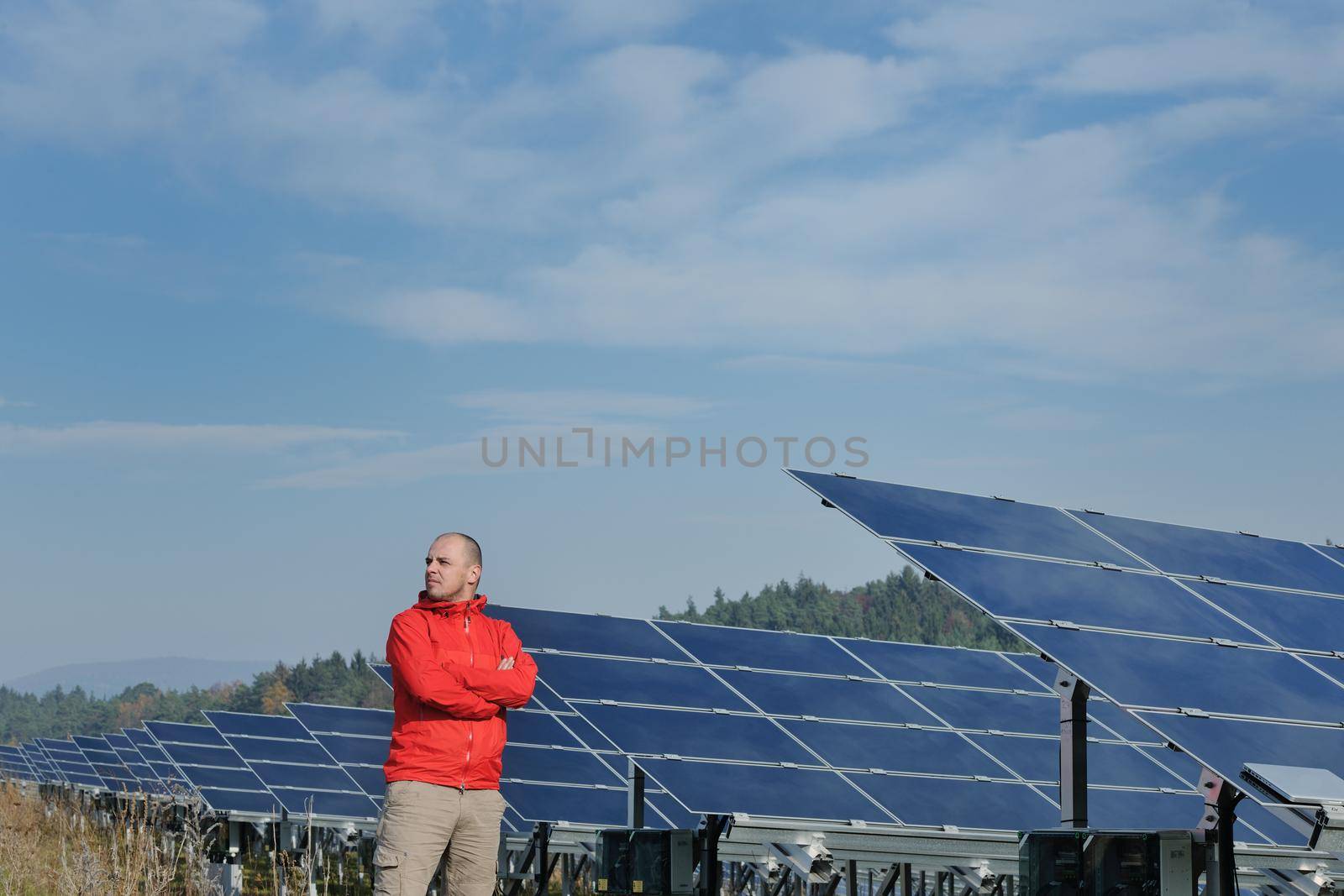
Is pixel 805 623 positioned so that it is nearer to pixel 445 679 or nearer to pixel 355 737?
pixel 355 737

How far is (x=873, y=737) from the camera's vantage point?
14586mm

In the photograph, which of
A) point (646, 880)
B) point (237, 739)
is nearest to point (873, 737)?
point (646, 880)

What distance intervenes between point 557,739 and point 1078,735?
37.9 ft

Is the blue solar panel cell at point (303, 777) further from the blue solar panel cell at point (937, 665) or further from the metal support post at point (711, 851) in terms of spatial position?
the metal support post at point (711, 851)

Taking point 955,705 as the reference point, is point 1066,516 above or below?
above

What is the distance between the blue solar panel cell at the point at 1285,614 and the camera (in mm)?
10023

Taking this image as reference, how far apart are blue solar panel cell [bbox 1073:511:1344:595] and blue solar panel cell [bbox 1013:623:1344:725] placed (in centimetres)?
149

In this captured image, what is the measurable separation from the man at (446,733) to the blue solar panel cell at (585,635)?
8.59 meters

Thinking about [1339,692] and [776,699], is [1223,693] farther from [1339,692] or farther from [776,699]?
[776,699]

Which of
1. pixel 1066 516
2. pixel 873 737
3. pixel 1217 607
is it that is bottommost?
pixel 873 737

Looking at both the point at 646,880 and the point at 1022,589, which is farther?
the point at 646,880

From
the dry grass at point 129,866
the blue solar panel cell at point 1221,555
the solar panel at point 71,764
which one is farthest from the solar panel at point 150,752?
the blue solar panel cell at point 1221,555

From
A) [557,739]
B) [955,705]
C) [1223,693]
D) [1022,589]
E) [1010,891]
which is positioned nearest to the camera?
[1223,693]

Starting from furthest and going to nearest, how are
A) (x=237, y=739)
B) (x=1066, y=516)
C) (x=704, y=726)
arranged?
(x=237, y=739) < (x=704, y=726) < (x=1066, y=516)
